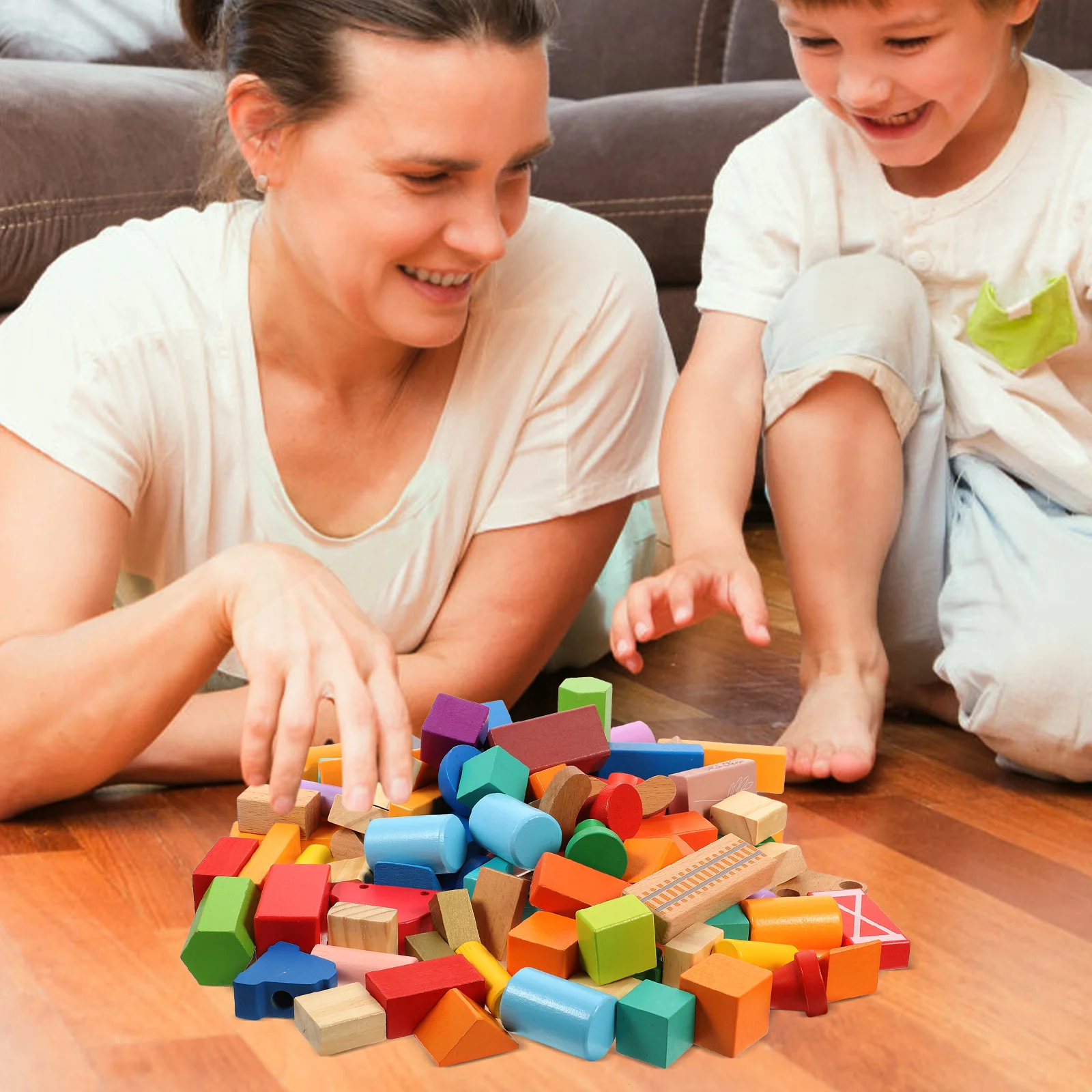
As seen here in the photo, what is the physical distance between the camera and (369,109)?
1077 millimetres

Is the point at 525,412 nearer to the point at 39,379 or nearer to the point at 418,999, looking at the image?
the point at 39,379

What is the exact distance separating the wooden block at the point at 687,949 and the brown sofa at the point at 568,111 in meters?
0.82

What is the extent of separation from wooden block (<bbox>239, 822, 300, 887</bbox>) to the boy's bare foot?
15.7 inches

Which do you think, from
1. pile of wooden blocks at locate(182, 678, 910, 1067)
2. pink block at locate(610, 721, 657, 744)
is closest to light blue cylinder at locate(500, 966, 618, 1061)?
pile of wooden blocks at locate(182, 678, 910, 1067)

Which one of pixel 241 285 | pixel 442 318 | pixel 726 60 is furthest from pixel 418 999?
pixel 726 60

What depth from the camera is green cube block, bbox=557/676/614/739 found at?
3.54 feet

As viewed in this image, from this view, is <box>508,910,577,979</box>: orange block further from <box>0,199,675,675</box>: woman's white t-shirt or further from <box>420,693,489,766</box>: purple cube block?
<box>0,199,675,675</box>: woman's white t-shirt

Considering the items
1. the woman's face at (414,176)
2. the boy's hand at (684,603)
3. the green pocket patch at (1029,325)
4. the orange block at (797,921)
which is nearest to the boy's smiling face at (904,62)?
the green pocket patch at (1029,325)

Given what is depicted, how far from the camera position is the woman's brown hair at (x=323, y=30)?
1062 mm

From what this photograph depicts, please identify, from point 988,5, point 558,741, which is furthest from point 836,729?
point 988,5

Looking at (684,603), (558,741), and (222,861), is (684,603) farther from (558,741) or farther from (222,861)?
(222,861)

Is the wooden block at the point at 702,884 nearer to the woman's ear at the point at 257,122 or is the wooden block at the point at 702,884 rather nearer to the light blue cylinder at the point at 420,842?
the light blue cylinder at the point at 420,842

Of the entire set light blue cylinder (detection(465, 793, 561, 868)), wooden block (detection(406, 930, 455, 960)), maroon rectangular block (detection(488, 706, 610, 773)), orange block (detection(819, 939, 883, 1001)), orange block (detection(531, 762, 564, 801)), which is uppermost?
maroon rectangular block (detection(488, 706, 610, 773))

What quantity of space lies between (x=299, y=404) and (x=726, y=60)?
164 centimetres
